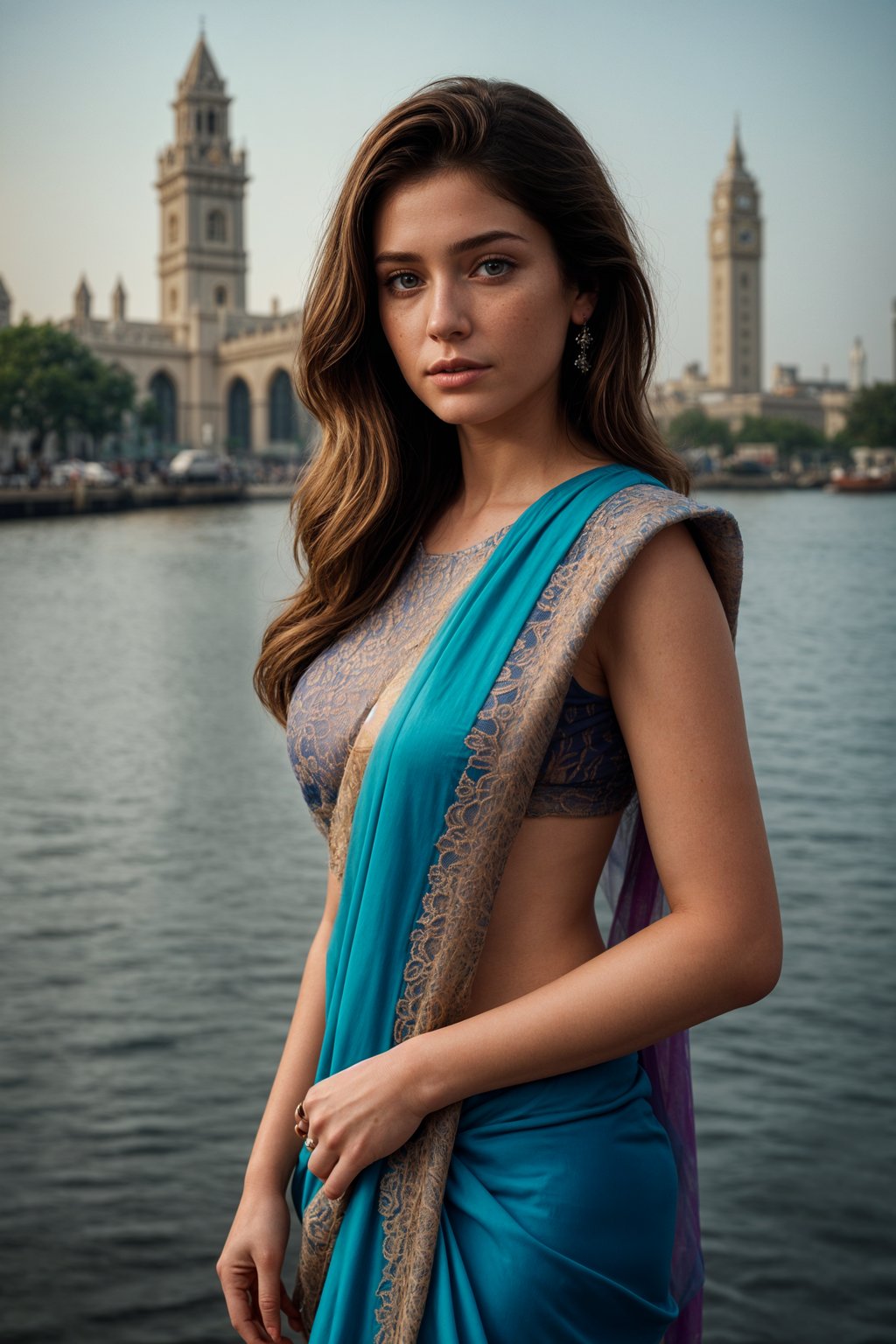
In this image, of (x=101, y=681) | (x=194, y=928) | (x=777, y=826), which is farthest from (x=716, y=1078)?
(x=101, y=681)

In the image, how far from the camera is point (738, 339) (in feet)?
371

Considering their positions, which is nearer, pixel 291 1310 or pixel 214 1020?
pixel 291 1310

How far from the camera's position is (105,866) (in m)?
8.16

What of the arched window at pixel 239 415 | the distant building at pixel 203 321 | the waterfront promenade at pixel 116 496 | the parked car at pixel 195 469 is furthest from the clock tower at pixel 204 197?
the parked car at pixel 195 469

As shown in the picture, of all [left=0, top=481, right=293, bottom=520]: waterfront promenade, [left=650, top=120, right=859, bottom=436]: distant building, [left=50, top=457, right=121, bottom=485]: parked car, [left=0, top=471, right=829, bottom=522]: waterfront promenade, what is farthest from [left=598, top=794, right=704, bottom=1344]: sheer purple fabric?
[left=650, top=120, right=859, bottom=436]: distant building

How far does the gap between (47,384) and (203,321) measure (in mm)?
30513

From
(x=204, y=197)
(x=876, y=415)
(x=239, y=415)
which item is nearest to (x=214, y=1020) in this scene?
(x=239, y=415)

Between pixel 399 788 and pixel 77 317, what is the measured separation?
8712 centimetres

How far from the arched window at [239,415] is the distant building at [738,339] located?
36696 millimetres

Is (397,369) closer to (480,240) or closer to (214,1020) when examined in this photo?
(480,240)

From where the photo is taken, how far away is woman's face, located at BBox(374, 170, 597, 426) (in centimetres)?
123

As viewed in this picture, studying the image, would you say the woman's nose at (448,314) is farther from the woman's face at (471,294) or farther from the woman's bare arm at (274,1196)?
the woman's bare arm at (274,1196)

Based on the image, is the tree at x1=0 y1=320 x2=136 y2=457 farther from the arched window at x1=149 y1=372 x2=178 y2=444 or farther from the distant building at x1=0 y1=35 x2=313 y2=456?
the arched window at x1=149 y1=372 x2=178 y2=444

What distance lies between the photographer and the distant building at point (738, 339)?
108 m
